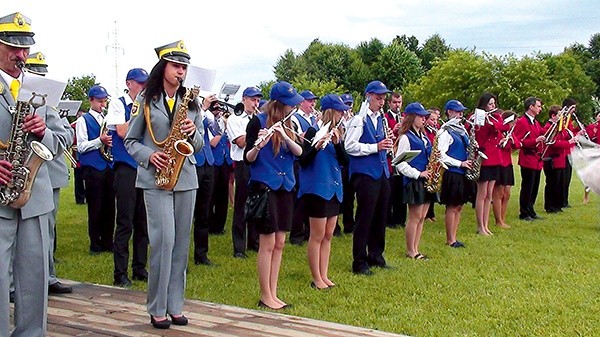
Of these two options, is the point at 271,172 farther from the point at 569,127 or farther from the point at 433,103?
the point at 433,103

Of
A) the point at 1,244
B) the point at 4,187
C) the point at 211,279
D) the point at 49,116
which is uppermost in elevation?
the point at 49,116

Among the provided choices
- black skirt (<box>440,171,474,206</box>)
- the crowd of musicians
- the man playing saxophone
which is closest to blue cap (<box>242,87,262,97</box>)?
the crowd of musicians

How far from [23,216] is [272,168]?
2.52m

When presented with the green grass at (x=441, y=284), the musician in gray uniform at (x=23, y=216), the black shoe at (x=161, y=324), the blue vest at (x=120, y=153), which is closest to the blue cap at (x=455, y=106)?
the green grass at (x=441, y=284)

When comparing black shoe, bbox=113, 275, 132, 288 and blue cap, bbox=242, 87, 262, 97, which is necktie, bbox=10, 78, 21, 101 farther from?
blue cap, bbox=242, 87, 262, 97

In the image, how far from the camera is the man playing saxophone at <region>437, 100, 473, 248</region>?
31.2ft

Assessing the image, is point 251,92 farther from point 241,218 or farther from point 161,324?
point 161,324

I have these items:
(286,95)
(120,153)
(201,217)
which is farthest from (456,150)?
(120,153)

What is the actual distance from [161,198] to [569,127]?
403 inches

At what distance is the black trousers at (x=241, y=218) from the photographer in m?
8.84

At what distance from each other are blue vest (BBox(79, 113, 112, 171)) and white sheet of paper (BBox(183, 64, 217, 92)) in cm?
337

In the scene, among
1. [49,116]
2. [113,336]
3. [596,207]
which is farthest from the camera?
[596,207]

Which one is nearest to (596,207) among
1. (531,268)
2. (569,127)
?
(569,127)

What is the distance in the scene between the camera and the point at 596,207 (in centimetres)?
1438
